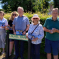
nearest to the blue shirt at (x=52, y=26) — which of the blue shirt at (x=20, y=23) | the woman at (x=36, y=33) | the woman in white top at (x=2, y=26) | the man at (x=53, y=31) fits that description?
the man at (x=53, y=31)

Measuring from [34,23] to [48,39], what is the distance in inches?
27.1

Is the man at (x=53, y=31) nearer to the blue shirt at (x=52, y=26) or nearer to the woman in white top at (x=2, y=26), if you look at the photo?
the blue shirt at (x=52, y=26)

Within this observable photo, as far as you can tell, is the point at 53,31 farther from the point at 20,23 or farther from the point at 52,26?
the point at 20,23

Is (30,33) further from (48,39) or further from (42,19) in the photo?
(42,19)

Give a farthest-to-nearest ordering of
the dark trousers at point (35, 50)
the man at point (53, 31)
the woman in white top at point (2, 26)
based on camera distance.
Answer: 1. the woman in white top at point (2, 26)
2. the dark trousers at point (35, 50)
3. the man at point (53, 31)

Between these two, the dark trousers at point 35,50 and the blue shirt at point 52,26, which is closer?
the blue shirt at point 52,26

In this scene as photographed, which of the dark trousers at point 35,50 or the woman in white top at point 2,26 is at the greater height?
the woman in white top at point 2,26

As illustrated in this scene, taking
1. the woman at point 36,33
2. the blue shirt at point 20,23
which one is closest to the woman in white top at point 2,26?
the blue shirt at point 20,23

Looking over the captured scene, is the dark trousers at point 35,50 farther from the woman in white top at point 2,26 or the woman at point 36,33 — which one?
the woman in white top at point 2,26

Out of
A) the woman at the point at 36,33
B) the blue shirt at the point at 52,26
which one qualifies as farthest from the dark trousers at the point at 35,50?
the blue shirt at the point at 52,26

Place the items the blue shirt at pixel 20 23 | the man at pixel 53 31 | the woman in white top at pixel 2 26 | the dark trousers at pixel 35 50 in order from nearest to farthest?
the man at pixel 53 31, the dark trousers at pixel 35 50, the blue shirt at pixel 20 23, the woman in white top at pixel 2 26

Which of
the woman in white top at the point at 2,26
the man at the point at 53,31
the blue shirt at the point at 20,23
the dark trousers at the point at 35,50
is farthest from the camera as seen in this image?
the woman in white top at the point at 2,26

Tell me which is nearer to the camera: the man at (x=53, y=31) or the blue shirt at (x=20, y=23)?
the man at (x=53, y=31)

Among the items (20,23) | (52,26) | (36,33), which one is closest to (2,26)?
(20,23)
